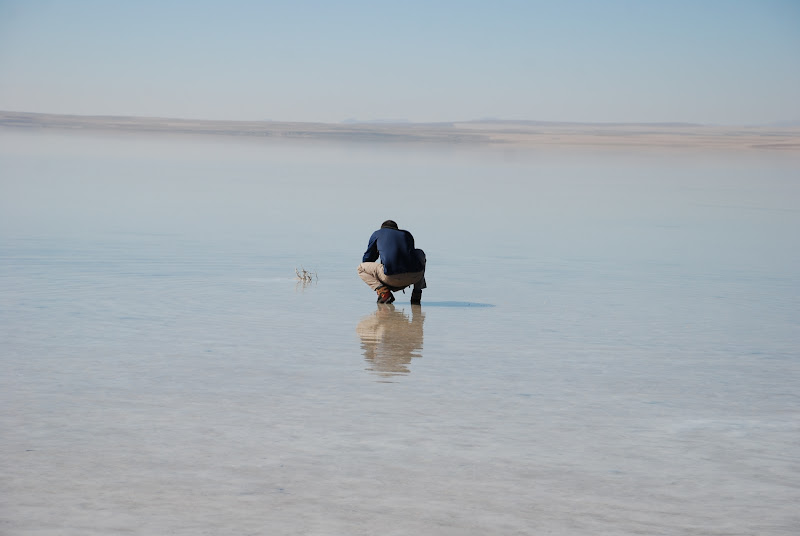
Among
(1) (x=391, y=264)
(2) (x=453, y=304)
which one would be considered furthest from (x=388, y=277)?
(2) (x=453, y=304)

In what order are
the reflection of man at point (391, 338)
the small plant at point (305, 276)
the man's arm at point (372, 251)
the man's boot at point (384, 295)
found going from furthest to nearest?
the small plant at point (305, 276)
the man's boot at point (384, 295)
the man's arm at point (372, 251)
the reflection of man at point (391, 338)

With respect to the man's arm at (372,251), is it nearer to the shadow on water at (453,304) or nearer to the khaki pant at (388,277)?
the khaki pant at (388,277)

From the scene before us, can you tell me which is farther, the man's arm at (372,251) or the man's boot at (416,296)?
the man's boot at (416,296)

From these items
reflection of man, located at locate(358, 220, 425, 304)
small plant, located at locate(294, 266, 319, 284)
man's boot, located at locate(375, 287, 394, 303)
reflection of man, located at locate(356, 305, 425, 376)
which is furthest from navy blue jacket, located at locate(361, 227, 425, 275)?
small plant, located at locate(294, 266, 319, 284)

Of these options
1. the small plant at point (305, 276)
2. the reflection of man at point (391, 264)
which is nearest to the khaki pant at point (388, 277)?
the reflection of man at point (391, 264)

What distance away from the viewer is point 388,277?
444 inches

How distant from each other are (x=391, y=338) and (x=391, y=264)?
170cm

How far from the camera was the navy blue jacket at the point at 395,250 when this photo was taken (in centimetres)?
1110

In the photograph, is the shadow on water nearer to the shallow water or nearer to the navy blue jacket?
the shallow water

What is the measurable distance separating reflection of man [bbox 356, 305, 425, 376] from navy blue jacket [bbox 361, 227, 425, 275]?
389mm

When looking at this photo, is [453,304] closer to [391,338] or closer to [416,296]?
[416,296]

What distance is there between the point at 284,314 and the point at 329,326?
0.70 m

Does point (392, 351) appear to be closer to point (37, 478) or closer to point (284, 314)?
point (284, 314)

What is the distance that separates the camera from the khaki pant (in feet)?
37.1
